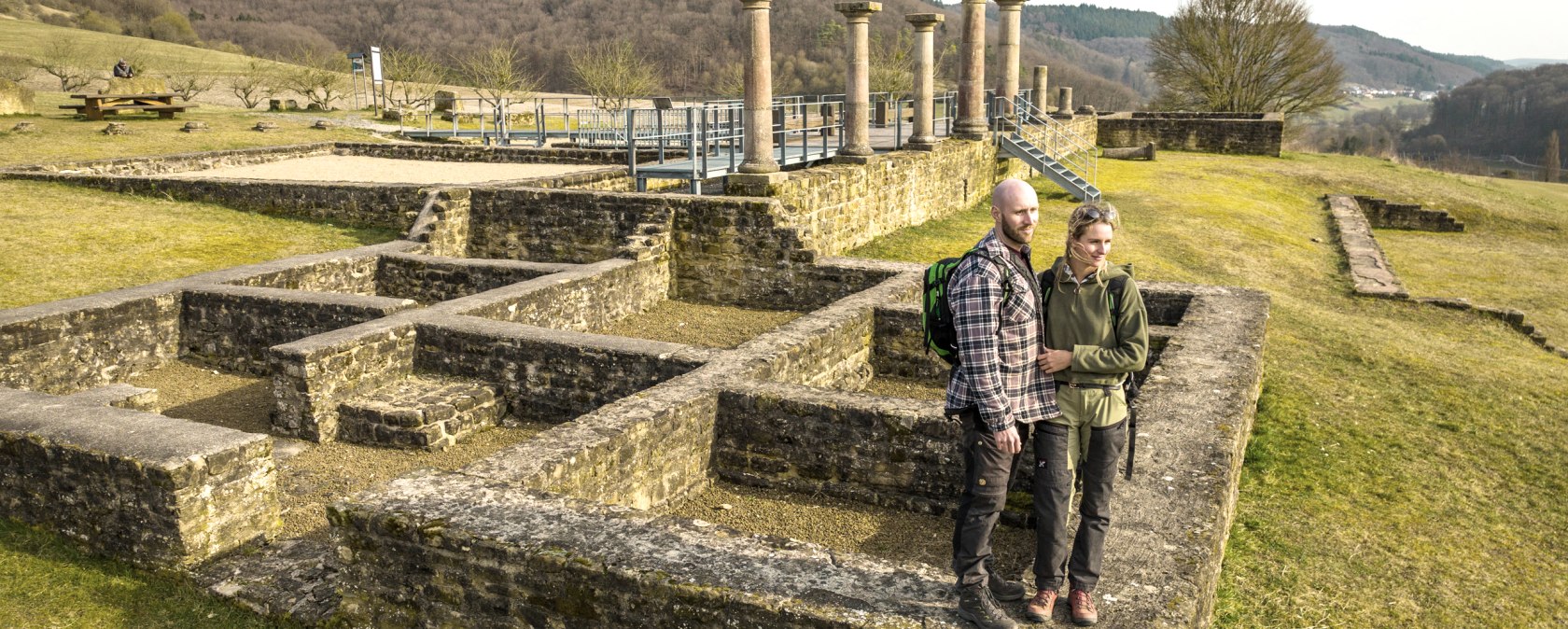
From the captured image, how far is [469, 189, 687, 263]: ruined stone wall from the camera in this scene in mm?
12508

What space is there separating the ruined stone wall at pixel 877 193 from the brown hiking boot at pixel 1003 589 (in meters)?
7.99

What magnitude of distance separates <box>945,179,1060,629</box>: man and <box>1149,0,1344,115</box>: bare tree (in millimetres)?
40319

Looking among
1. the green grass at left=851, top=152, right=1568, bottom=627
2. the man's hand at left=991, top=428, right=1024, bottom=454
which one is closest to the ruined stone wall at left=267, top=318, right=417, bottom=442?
the man's hand at left=991, top=428, right=1024, bottom=454

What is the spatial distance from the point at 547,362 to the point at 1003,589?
505 centimetres

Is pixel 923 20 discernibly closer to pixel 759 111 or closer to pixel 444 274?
pixel 759 111

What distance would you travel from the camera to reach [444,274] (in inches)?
450

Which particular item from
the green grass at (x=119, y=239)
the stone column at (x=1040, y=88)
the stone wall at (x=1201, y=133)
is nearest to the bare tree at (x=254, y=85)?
the green grass at (x=119, y=239)

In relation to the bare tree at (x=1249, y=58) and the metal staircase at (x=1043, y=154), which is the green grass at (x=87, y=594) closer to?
the metal staircase at (x=1043, y=154)

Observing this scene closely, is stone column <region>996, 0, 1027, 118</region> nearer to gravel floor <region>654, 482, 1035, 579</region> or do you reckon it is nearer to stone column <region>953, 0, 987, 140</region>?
stone column <region>953, 0, 987, 140</region>

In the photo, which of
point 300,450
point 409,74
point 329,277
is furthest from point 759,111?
point 409,74

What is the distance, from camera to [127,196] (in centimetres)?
1630

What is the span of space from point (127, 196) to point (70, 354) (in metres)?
8.77

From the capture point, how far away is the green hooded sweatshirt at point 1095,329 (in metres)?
3.75

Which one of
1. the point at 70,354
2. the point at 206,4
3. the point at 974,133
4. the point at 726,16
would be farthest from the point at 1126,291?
the point at 206,4
